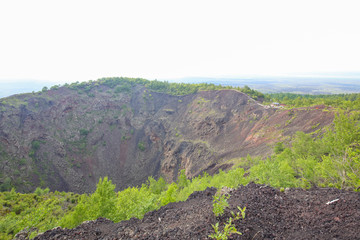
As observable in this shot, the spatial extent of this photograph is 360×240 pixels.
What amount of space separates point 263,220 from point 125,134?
55.3m

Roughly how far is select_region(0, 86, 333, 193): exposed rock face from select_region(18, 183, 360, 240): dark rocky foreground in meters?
25.1

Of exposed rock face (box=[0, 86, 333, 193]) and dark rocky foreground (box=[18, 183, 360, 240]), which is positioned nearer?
dark rocky foreground (box=[18, 183, 360, 240])

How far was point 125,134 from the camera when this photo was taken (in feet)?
193

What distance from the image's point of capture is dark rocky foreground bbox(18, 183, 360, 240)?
23.2 feet

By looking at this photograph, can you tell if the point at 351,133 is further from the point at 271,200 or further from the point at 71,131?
the point at 71,131

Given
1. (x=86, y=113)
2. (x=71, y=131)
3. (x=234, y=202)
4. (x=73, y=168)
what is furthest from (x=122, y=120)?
(x=234, y=202)

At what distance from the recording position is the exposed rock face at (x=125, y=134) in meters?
39.0

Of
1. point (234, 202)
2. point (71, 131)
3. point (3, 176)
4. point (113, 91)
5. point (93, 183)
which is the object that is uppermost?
point (113, 91)

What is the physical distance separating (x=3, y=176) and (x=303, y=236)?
162ft

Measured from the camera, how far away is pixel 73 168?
151 feet

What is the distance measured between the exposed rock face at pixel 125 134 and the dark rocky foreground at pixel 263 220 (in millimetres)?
25066

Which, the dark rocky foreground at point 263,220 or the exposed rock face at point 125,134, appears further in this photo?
the exposed rock face at point 125,134

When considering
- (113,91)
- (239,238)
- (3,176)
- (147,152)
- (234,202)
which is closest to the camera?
(239,238)

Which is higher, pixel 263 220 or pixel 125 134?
pixel 263 220
